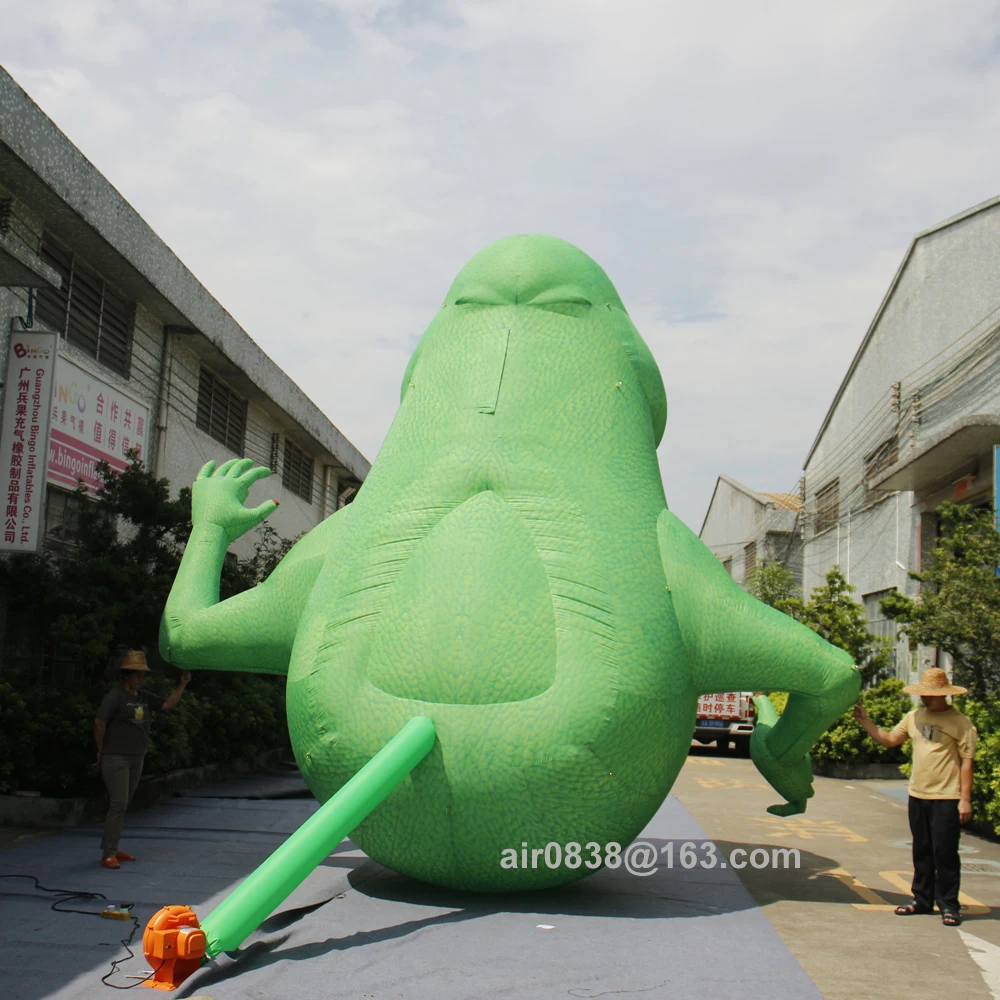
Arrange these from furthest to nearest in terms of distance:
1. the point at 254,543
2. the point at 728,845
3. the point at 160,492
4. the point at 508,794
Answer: the point at 254,543 < the point at 160,492 < the point at 728,845 < the point at 508,794

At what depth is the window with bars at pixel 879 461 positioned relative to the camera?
16672mm

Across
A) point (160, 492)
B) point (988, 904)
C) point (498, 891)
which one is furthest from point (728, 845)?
point (160, 492)

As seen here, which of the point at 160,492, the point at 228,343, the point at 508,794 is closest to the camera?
the point at 508,794

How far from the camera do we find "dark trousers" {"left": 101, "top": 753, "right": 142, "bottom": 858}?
5816 mm

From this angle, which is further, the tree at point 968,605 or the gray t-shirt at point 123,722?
the tree at point 968,605

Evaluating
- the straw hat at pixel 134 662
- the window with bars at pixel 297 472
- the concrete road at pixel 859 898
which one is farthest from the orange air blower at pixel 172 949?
the window with bars at pixel 297 472

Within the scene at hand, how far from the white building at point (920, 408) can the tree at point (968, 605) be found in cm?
276

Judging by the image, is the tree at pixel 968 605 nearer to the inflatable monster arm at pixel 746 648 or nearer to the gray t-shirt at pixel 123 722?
the inflatable monster arm at pixel 746 648

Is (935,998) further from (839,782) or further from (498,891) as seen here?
(839,782)

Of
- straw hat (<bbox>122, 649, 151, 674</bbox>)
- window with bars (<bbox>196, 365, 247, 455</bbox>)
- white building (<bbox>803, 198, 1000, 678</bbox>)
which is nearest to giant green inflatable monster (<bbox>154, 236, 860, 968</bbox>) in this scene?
straw hat (<bbox>122, 649, 151, 674</bbox>)

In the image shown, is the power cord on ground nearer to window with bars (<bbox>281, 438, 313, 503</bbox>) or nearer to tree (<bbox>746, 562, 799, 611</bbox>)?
window with bars (<bbox>281, 438, 313, 503</bbox>)

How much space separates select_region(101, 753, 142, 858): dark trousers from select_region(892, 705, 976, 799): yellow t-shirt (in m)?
4.24

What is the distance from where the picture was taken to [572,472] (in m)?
4.83

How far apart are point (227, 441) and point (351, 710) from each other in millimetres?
9521
